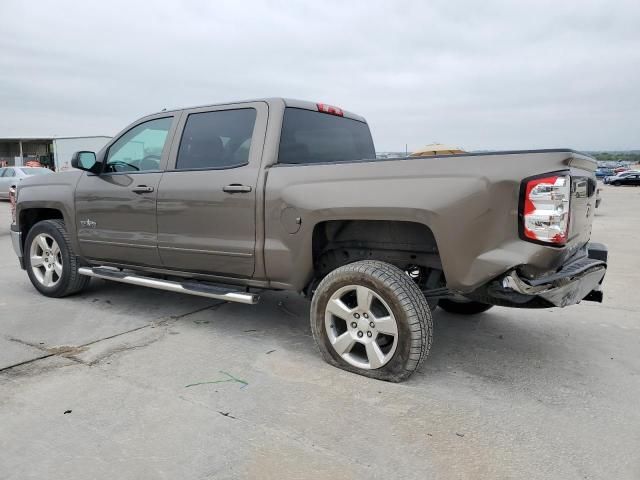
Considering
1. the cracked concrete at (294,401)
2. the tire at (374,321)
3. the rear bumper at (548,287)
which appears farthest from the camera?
the tire at (374,321)

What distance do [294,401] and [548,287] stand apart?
156cm

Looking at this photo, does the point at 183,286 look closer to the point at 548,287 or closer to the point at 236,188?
the point at 236,188

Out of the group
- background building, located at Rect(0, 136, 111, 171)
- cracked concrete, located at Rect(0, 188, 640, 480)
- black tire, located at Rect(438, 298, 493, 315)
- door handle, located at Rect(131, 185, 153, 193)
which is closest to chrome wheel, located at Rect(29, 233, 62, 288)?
cracked concrete, located at Rect(0, 188, 640, 480)

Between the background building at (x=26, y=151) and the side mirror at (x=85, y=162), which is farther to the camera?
the background building at (x=26, y=151)

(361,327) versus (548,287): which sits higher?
(548,287)

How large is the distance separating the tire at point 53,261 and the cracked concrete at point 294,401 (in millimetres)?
505

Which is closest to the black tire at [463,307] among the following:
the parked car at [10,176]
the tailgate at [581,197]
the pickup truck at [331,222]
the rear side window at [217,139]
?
the pickup truck at [331,222]

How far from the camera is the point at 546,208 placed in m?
2.66

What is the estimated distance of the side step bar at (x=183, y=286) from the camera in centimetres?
371

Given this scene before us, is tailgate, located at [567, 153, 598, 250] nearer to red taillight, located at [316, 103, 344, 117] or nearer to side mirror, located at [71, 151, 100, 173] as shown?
red taillight, located at [316, 103, 344, 117]

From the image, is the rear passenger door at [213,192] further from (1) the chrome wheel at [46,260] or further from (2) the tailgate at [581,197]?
(2) the tailgate at [581,197]

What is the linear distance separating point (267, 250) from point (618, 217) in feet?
46.6

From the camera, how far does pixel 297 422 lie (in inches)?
105

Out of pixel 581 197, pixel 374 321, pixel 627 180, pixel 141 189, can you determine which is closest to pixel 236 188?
pixel 141 189
